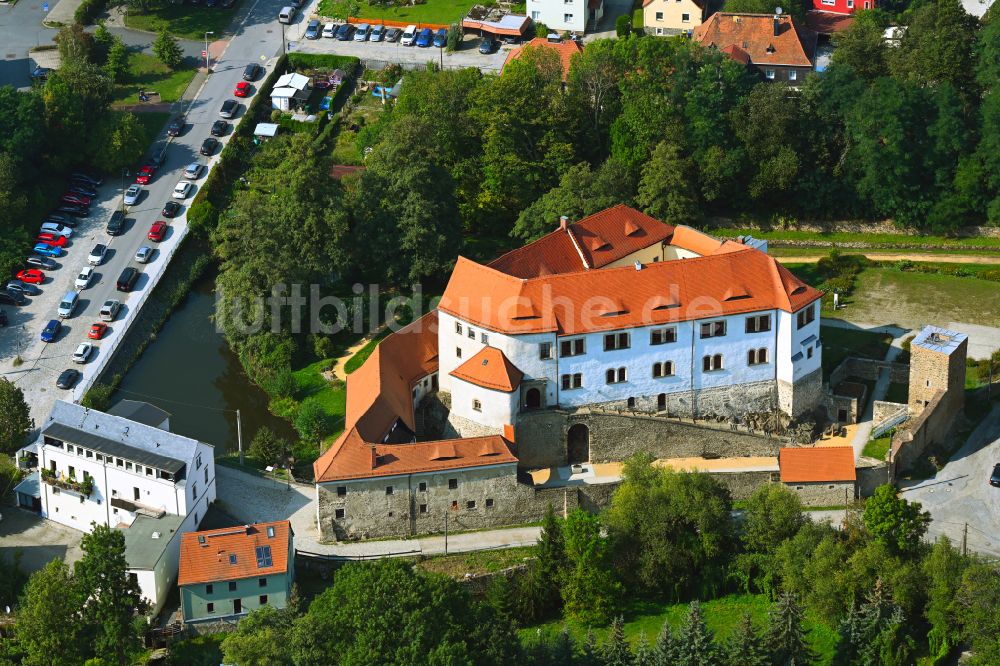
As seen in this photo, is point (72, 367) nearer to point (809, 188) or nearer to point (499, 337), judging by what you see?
point (499, 337)

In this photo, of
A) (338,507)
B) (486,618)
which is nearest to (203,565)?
(338,507)

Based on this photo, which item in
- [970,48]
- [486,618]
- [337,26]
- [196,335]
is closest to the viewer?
[486,618]

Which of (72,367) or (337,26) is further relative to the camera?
(337,26)

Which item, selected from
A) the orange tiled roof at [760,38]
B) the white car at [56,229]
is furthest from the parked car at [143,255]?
the orange tiled roof at [760,38]

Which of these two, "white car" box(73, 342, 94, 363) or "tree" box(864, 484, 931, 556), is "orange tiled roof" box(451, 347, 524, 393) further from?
"white car" box(73, 342, 94, 363)

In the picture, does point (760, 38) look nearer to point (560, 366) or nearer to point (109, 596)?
point (560, 366)

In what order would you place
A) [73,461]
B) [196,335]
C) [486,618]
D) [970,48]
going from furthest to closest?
1. [970,48]
2. [196,335]
3. [73,461]
4. [486,618]

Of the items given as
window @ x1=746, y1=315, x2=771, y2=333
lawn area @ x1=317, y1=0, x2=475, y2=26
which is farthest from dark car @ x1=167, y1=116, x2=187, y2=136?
window @ x1=746, y1=315, x2=771, y2=333
